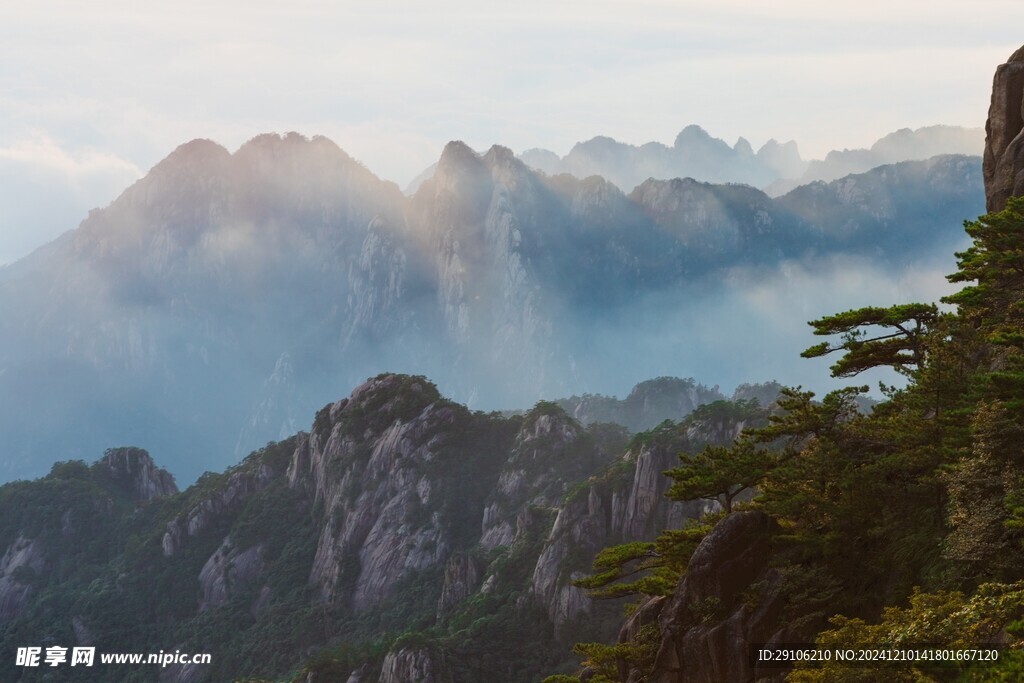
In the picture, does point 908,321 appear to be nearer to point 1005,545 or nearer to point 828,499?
point 828,499

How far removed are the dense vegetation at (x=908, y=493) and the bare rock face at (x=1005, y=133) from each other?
775 cm

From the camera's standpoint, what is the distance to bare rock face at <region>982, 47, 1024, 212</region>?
54562 mm

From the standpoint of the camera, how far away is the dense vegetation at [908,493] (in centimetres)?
3178

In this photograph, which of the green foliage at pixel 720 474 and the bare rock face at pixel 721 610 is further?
the green foliage at pixel 720 474

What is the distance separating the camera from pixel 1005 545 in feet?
107

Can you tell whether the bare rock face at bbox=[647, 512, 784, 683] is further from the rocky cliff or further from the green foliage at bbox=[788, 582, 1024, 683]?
the rocky cliff

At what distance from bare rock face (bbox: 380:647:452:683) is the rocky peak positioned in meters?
105

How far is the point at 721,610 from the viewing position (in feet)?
133

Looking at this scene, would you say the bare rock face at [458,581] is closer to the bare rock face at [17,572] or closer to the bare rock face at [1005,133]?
the bare rock face at [17,572]

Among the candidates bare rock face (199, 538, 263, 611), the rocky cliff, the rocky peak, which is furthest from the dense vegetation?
the rocky peak

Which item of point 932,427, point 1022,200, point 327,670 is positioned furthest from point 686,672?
point 327,670

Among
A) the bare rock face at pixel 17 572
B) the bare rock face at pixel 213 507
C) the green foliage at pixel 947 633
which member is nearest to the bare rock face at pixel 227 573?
the bare rock face at pixel 213 507

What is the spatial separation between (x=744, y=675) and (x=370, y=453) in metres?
112

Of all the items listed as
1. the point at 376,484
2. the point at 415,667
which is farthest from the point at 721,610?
the point at 376,484
